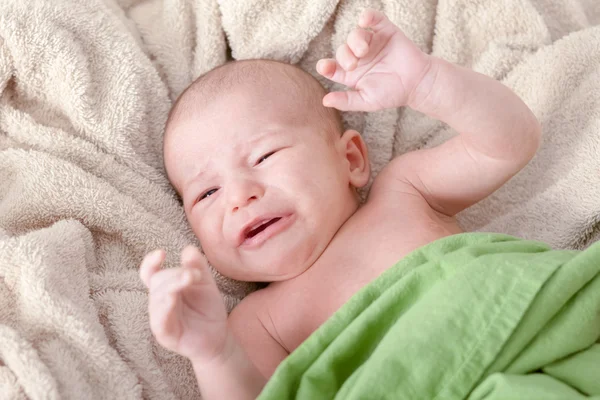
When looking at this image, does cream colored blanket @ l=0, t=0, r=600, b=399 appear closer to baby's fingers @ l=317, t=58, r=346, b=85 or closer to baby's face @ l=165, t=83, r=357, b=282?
baby's face @ l=165, t=83, r=357, b=282

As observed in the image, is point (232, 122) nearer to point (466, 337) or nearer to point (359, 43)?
point (359, 43)

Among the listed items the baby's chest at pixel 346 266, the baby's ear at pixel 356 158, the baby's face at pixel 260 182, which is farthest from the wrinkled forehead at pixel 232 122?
the baby's chest at pixel 346 266


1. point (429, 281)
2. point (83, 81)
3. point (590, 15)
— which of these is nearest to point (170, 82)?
point (83, 81)

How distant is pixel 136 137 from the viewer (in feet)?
4.74

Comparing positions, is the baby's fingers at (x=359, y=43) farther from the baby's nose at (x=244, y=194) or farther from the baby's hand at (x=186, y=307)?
the baby's hand at (x=186, y=307)

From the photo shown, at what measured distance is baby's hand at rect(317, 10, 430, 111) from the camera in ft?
3.69

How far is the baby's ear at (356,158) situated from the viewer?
4.58 ft

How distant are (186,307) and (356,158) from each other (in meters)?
0.60

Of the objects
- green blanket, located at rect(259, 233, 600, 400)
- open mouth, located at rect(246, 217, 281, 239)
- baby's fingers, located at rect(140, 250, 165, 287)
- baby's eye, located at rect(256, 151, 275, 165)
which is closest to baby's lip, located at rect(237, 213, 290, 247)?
open mouth, located at rect(246, 217, 281, 239)

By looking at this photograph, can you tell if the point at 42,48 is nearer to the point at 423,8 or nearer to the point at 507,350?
the point at 423,8

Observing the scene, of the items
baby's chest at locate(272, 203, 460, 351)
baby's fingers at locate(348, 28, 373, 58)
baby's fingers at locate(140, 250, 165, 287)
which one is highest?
baby's fingers at locate(348, 28, 373, 58)

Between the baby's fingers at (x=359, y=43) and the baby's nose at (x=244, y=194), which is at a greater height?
the baby's fingers at (x=359, y=43)

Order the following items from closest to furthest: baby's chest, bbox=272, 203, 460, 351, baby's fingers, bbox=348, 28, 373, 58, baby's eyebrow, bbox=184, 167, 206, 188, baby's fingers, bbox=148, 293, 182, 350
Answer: baby's fingers, bbox=148, 293, 182, 350, baby's fingers, bbox=348, 28, 373, 58, baby's chest, bbox=272, 203, 460, 351, baby's eyebrow, bbox=184, 167, 206, 188

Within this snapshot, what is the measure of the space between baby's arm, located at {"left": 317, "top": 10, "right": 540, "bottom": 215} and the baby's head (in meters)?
0.17
